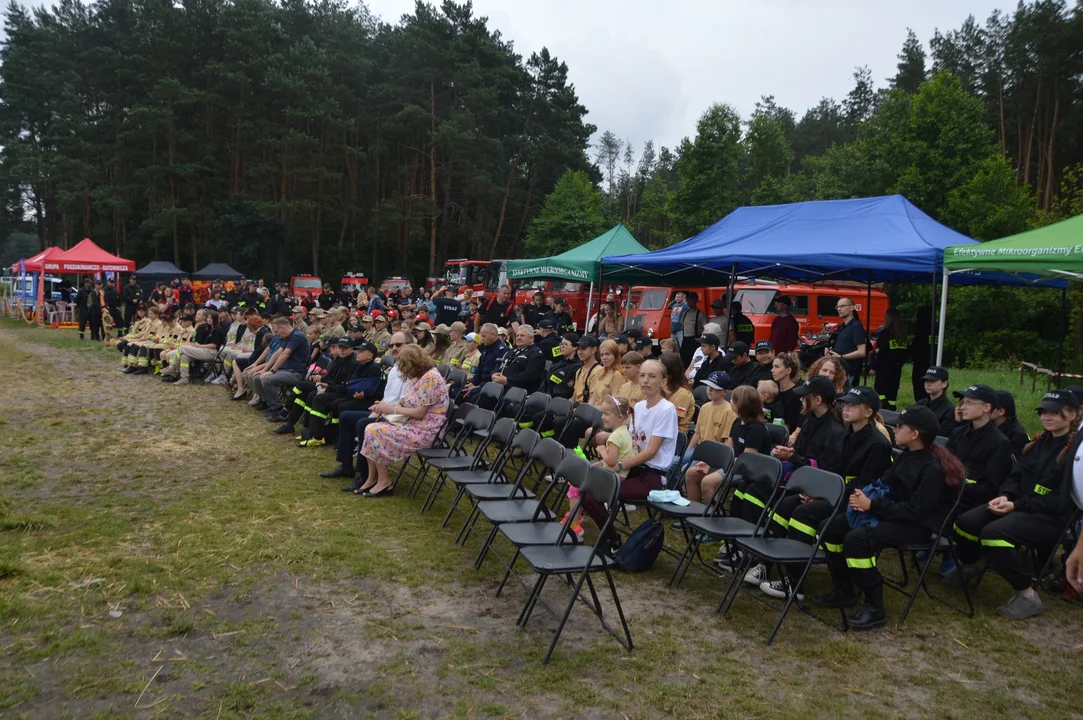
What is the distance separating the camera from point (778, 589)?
451cm

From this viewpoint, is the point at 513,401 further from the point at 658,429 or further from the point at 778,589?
the point at 778,589

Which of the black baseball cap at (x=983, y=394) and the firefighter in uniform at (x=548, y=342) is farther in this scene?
the firefighter in uniform at (x=548, y=342)

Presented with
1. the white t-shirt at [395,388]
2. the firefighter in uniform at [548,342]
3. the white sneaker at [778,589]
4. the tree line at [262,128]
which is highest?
the tree line at [262,128]

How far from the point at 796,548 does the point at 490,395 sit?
4031 millimetres

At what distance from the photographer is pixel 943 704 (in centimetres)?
333

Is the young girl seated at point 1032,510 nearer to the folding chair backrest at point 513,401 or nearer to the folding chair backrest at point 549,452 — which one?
the folding chair backrest at point 549,452

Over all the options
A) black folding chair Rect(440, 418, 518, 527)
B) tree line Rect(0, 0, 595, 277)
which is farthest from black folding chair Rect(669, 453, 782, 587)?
tree line Rect(0, 0, 595, 277)

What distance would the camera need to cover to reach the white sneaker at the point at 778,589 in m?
4.44

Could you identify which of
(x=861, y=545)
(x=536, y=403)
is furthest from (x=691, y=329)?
(x=861, y=545)

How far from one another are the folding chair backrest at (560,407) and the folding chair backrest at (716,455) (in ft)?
4.85

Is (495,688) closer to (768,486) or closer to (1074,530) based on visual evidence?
(768,486)

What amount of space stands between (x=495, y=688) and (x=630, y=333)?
19.7 ft

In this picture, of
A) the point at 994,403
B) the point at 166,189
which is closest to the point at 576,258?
the point at 994,403

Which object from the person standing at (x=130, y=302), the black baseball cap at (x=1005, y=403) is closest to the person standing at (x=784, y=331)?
the black baseball cap at (x=1005, y=403)
